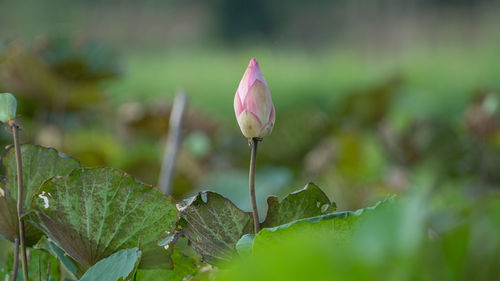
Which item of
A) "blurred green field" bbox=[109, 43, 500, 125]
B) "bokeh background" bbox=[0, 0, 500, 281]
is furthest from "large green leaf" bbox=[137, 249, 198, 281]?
"blurred green field" bbox=[109, 43, 500, 125]

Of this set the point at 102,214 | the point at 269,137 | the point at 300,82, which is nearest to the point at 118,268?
the point at 102,214

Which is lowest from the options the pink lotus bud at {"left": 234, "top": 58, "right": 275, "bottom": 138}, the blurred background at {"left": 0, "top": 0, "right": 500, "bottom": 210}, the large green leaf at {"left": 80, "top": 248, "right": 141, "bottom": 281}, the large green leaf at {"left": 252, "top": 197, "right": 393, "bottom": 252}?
the blurred background at {"left": 0, "top": 0, "right": 500, "bottom": 210}

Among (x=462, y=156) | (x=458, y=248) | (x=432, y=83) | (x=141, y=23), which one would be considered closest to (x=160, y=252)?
(x=458, y=248)

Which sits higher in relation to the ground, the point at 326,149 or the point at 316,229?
the point at 316,229

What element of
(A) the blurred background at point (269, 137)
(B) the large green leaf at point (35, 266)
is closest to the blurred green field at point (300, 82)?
(A) the blurred background at point (269, 137)

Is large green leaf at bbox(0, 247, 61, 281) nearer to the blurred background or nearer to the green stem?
the green stem

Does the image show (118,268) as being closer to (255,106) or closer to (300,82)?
(255,106)
